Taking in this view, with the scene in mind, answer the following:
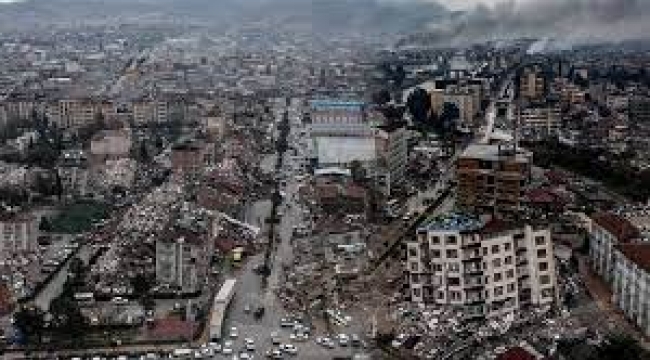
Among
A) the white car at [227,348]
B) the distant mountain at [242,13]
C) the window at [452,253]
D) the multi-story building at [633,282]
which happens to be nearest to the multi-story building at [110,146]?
the white car at [227,348]

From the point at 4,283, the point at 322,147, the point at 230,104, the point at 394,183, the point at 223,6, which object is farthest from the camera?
the point at 223,6

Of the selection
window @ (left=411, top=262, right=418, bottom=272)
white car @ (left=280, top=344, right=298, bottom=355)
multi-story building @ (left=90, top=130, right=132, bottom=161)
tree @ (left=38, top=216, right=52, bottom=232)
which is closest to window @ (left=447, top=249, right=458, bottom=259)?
window @ (left=411, top=262, right=418, bottom=272)

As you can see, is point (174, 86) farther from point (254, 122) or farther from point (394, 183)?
point (394, 183)

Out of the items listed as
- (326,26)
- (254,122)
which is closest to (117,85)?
(254,122)

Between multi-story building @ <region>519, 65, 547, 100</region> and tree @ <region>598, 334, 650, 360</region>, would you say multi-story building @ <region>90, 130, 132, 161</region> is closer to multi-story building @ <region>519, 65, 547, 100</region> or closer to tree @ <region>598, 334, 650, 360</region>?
multi-story building @ <region>519, 65, 547, 100</region>

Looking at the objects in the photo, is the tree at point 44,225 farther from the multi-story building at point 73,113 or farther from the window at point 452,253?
the multi-story building at point 73,113

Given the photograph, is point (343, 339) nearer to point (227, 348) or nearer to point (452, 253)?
point (227, 348)

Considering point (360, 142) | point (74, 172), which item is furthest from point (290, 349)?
point (74, 172)
